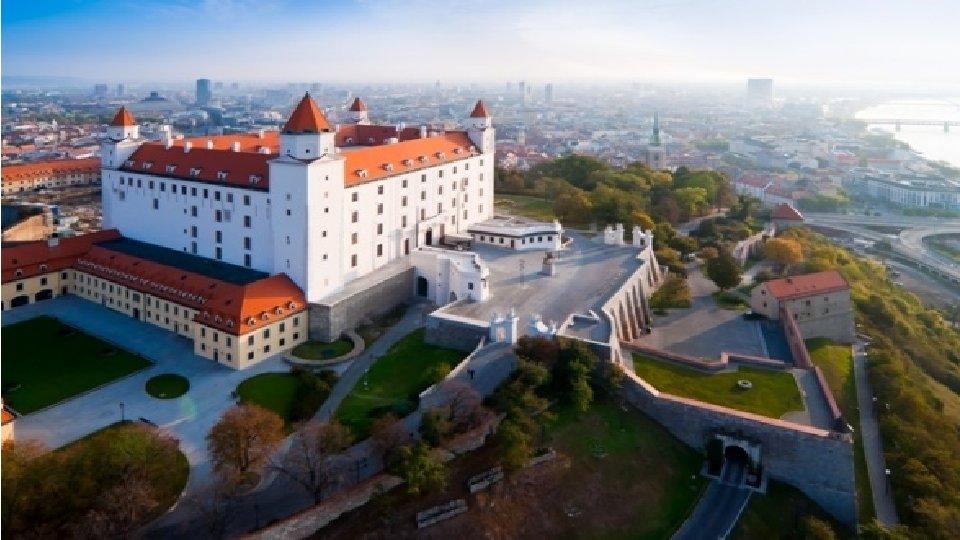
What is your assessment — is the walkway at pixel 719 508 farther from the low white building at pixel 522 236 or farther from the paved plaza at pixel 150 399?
the low white building at pixel 522 236

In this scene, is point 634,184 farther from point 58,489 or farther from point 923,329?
point 58,489

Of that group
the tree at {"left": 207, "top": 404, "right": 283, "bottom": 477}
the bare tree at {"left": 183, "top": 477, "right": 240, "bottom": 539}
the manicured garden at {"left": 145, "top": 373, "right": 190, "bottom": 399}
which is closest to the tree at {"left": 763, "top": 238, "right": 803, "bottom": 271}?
the tree at {"left": 207, "top": 404, "right": 283, "bottom": 477}

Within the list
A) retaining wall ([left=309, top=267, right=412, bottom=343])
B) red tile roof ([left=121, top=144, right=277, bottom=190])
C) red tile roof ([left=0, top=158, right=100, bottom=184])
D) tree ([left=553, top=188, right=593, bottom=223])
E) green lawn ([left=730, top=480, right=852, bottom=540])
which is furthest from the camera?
red tile roof ([left=0, top=158, right=100, bottom=184])

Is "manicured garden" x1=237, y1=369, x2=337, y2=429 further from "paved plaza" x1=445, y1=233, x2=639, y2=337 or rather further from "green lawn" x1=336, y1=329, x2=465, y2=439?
"paved plaza" x1=445, y1=233, x2=639, y2=337

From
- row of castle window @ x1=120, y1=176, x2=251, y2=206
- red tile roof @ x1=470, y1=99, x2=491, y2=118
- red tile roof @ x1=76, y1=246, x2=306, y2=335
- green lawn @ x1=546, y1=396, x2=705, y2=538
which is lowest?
green lawn @ x1=546, y1=396, x2=705, y2=538

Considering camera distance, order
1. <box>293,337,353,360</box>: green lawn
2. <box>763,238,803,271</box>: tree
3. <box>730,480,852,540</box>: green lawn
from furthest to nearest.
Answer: <box>763,238,803,271</box>: tree < <box>293,337,353,360</box>: green lawn < <box>730,480,852,540</box>: green lawn

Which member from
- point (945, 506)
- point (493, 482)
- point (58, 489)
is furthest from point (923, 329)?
point (58, 489)

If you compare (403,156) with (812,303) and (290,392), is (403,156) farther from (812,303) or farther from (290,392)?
(812,303)

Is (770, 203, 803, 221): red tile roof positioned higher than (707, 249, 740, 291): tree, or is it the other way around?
(770, 203, 803, 221): red tile roof
